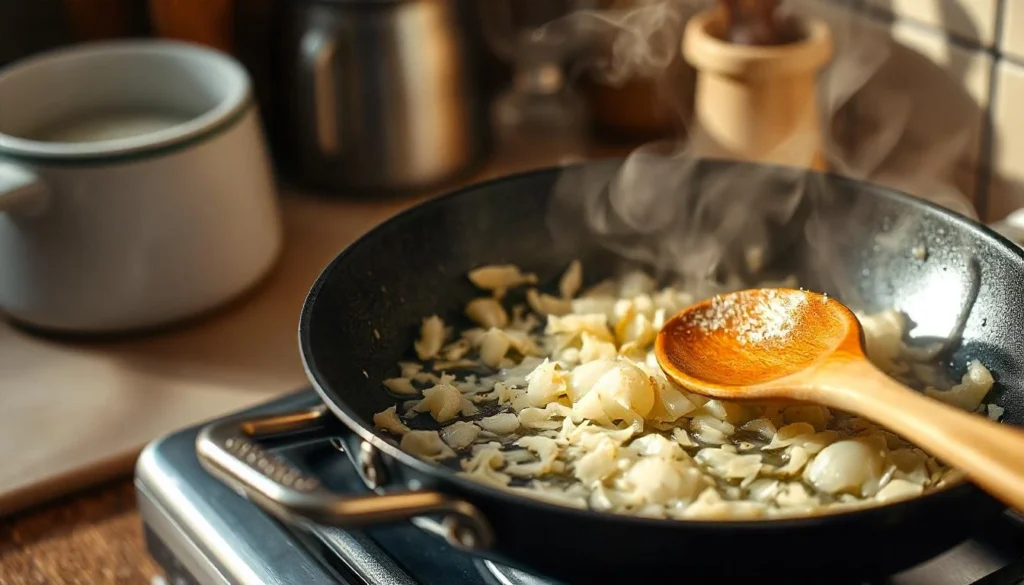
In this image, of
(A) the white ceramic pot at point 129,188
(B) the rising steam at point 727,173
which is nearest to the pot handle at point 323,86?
(A) the white ceramic pot at point 129,188

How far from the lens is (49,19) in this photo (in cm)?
107

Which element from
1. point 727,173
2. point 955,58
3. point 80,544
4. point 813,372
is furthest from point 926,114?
point 80,544

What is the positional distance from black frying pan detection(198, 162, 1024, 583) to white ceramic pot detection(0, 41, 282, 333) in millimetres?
225

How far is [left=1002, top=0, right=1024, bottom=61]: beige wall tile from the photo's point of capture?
0.84 metres

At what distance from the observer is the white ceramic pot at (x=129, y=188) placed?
85cm

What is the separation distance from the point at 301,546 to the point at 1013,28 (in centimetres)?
64

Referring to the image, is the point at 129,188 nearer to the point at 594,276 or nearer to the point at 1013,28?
the point at 594,276

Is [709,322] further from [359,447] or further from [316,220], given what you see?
[316,220]

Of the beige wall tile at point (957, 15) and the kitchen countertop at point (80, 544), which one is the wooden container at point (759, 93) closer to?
the beige wall tile at point (957, 15)

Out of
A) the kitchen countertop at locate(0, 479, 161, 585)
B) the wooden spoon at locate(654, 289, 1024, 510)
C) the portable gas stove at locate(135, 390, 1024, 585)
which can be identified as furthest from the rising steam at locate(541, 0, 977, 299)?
the kitchen countertop at locate(0, 479, 161, 585)

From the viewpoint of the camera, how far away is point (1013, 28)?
85cm

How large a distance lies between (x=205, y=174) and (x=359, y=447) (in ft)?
1.36

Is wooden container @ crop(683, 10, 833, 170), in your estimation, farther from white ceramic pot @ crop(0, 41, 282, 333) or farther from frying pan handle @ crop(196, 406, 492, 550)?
frying pan handle @ crop(196, 406, 492, 550)

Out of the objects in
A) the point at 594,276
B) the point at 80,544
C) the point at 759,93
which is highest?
the point at 759,93
